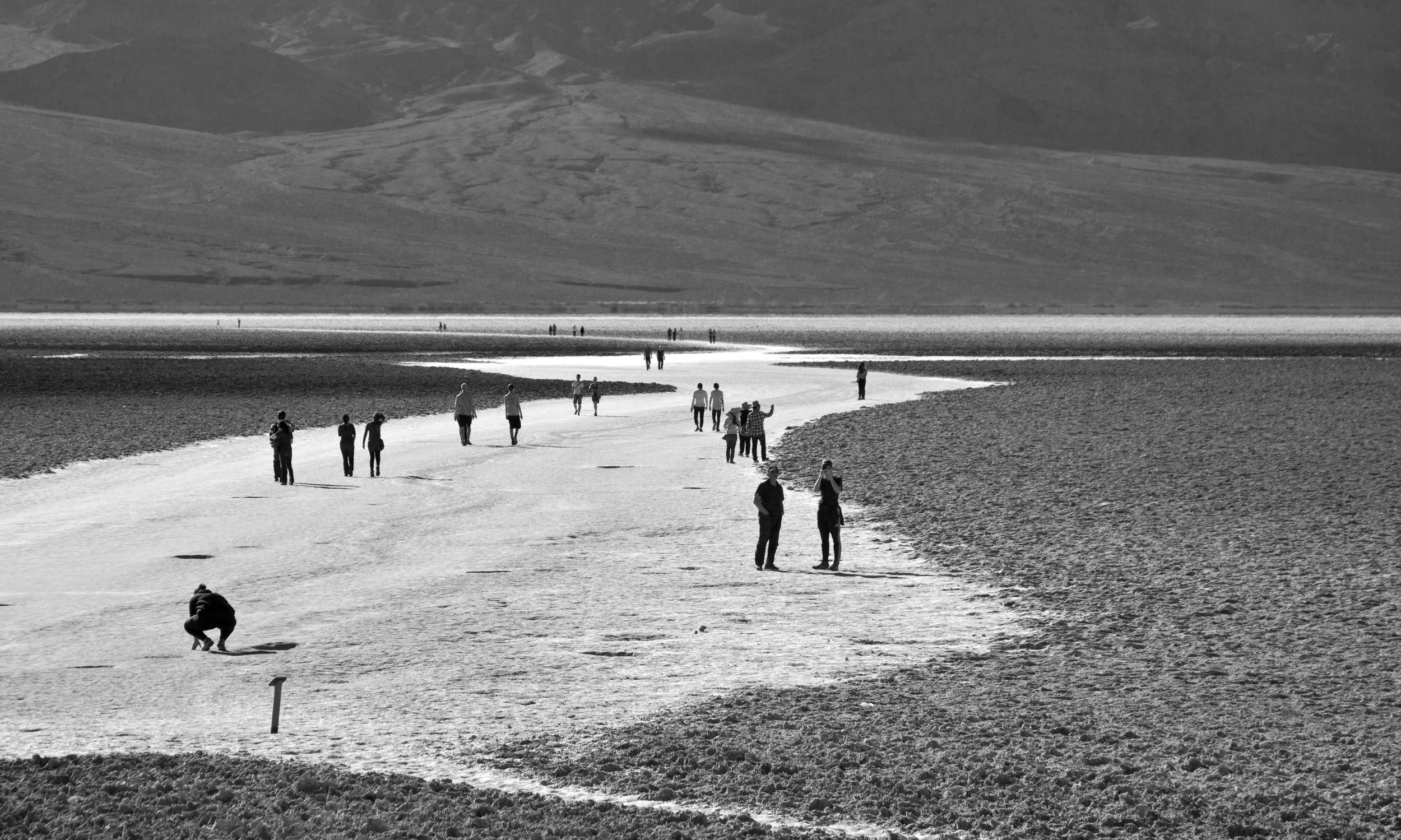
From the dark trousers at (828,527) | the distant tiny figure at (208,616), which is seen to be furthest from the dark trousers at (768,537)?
the distant tiny figure at (208,616)

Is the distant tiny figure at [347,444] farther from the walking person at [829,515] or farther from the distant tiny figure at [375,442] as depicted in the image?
the walking person at [829,515]

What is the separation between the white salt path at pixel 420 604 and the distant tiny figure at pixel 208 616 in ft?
0.76

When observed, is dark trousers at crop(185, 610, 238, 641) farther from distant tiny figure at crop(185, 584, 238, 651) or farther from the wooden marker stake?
the wooden marker stake

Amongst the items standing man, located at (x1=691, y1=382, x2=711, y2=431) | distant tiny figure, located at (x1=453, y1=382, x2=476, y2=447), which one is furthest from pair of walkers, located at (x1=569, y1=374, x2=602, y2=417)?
distant tiny figure, located at (x1=453, y1=382, x2=476, y2=447)

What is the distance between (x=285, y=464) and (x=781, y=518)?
10580 millimetres

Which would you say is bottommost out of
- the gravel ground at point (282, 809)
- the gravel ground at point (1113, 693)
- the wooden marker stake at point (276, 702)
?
the gravel ground at point (1113, 693)

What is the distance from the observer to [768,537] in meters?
17.9

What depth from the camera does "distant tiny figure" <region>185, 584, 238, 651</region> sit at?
13523 mm

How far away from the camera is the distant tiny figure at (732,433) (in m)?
28.5

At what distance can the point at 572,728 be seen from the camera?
1154 cm

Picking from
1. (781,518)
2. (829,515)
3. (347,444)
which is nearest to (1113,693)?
(781,518)

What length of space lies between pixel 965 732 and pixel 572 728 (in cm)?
269

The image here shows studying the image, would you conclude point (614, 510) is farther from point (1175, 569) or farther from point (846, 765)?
point (846, 765)

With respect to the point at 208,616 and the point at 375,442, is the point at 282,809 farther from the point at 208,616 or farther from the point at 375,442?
the point at 375,442
